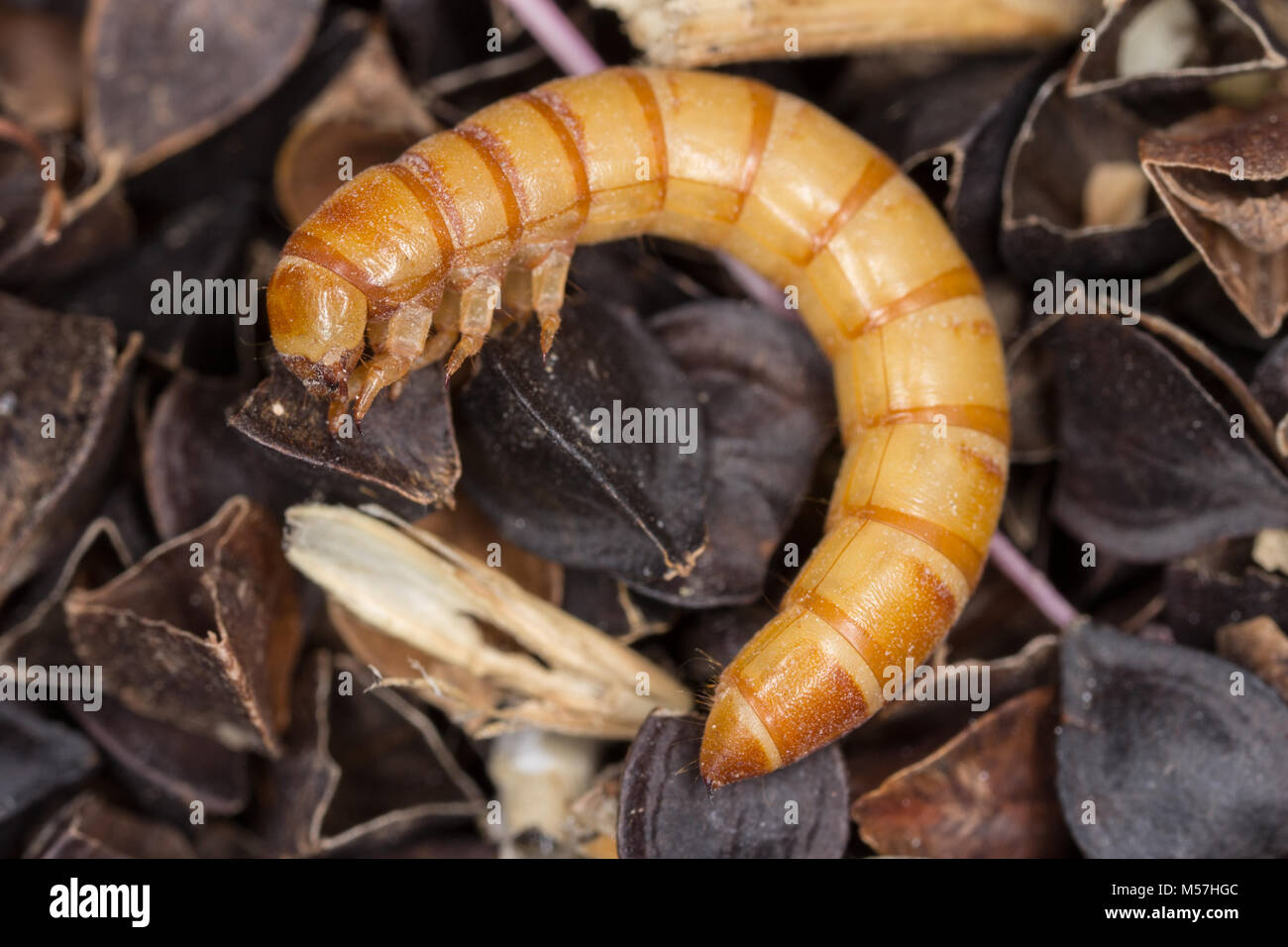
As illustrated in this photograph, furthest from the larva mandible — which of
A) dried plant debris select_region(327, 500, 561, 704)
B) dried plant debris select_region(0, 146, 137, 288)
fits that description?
dried plant debris select_region(0, 146, 137, 288)

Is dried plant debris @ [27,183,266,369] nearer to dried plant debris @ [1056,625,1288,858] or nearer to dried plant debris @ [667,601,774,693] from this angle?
dried plant debris @ [667,601,774,693]

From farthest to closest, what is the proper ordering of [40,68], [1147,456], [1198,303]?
[40,68] → [1198,303] → [1147,456]

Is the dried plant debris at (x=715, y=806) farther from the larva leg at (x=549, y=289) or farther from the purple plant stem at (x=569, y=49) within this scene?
the purple plant stem at (x=569, y=49)

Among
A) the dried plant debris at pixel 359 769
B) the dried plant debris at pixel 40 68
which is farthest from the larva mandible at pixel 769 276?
the dried plant debris at pixel 40 68

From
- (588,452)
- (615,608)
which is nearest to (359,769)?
(615,608)

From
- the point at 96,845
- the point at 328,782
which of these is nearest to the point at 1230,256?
the point at 328,782

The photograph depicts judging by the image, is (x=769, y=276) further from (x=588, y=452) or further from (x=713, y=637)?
(x=713, y=637)
